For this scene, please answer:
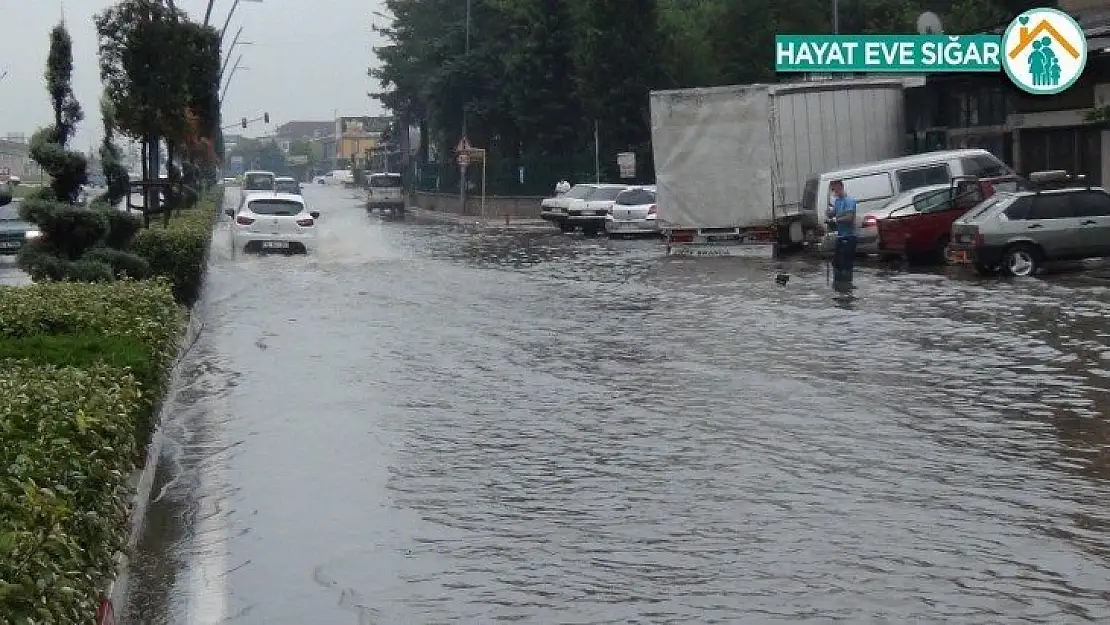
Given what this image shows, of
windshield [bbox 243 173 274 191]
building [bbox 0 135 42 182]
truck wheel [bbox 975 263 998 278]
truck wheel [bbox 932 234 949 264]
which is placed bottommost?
truck wheel [bbox 975 263 998 278]

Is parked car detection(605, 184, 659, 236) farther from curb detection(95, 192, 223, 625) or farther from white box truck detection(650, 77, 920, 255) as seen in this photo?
curb detection(95, 192, 223, 625)


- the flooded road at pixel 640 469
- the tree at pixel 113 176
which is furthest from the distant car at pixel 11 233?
the flooded road at pixel 640 469

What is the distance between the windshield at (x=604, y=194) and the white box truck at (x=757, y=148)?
15806 mm

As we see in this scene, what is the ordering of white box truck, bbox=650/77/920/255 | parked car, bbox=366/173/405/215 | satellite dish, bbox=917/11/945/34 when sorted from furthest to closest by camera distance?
1. parked car, bbox=366/173/405/215
2. satellite dish, bbox=917/11/945/34
3. white box truck, bbox=650/77/920/255

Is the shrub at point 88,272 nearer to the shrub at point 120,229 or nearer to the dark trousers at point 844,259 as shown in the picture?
the shrub at point 120,229

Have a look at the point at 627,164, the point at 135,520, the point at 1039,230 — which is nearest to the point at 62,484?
the point at 135,520

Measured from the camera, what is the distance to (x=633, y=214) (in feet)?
163

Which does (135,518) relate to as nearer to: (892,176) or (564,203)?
(892,176)

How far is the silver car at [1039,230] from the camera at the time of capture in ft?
92.1

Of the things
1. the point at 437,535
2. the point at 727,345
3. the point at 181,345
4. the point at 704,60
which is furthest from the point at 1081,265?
the point at 704,60

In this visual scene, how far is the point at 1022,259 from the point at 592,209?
25.3m

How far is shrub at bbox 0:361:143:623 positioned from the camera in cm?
542

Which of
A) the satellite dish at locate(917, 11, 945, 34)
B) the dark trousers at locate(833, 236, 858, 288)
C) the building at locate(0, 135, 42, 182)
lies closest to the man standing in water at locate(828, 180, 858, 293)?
the dark trousers at locate(833, 236, 858, 288)

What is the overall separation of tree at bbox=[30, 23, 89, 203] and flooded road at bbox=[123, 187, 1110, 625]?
2.56 metres
